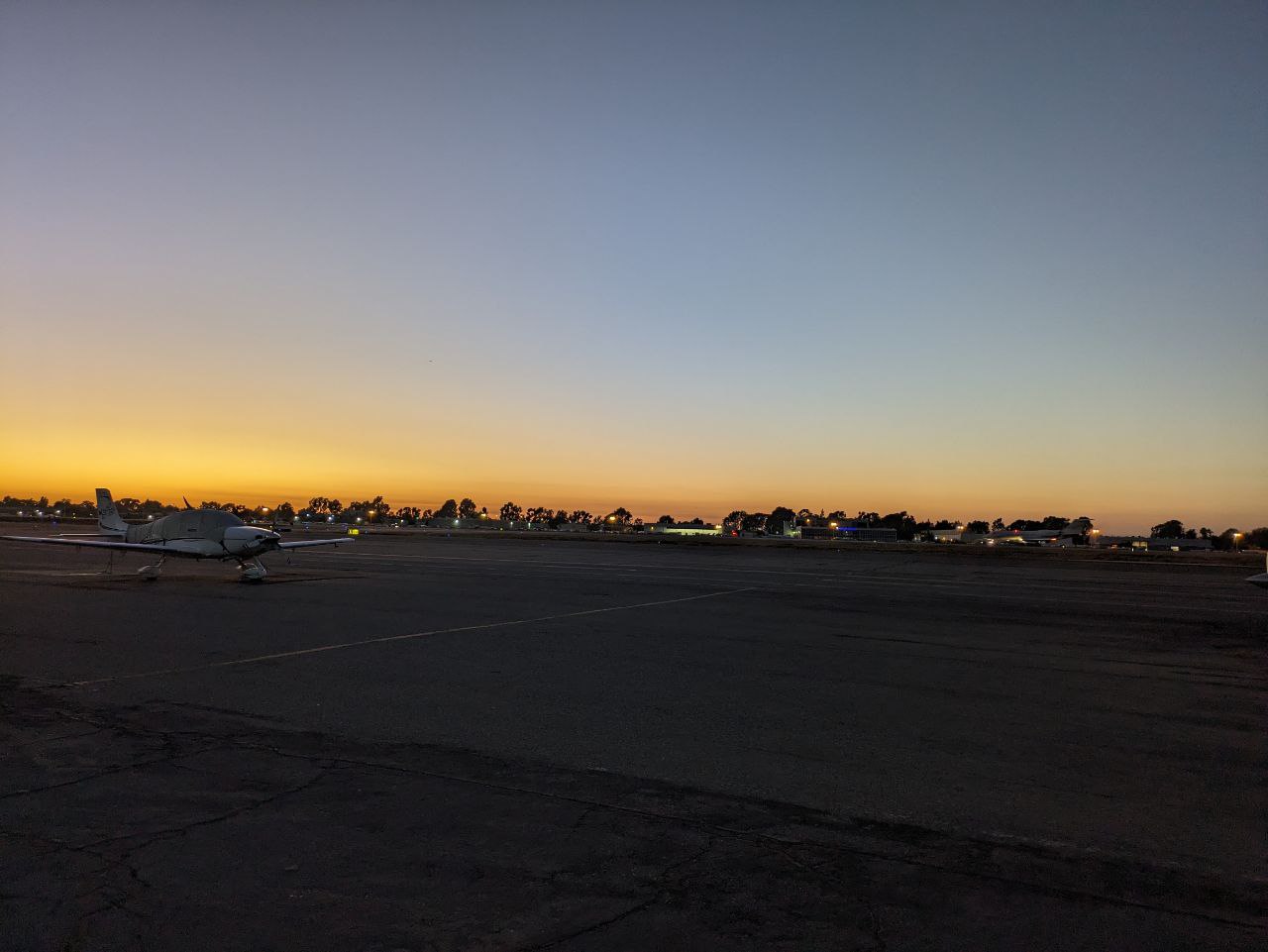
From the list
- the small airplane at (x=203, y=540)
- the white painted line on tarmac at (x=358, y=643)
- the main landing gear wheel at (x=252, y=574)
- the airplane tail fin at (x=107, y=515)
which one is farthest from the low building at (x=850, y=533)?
the white painted line on tarmac at (x=358, y=643)

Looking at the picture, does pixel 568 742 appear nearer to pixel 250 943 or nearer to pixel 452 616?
pixel 250 943

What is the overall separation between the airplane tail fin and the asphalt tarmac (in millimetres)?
18073

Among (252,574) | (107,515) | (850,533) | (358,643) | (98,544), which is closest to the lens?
(358,643)

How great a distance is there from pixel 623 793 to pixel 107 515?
3222cm

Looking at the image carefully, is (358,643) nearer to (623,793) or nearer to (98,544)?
(623,793)

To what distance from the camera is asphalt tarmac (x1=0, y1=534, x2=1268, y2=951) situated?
4.02m

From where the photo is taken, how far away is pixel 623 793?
5961 mm

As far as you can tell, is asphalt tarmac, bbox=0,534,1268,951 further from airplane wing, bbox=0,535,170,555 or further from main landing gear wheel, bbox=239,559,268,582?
airplane wing, bbox=0,535,170,555

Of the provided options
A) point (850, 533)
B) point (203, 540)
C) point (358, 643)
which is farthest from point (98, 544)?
point (850, 533)

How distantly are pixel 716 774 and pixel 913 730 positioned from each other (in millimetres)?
2780

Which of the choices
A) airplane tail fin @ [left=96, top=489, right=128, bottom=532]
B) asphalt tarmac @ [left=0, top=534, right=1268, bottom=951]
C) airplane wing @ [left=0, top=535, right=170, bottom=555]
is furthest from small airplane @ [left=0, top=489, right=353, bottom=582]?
asphalt tarmac @ [left=0, top=534, right=1268, bottom=951]

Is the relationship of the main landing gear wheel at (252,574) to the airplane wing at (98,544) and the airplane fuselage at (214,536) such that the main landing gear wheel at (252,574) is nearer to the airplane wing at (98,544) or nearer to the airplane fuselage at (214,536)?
the airplane fuselage at (214,536)

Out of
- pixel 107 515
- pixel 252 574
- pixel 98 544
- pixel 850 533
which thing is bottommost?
pixel 850 533

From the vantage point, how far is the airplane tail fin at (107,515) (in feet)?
97.3
